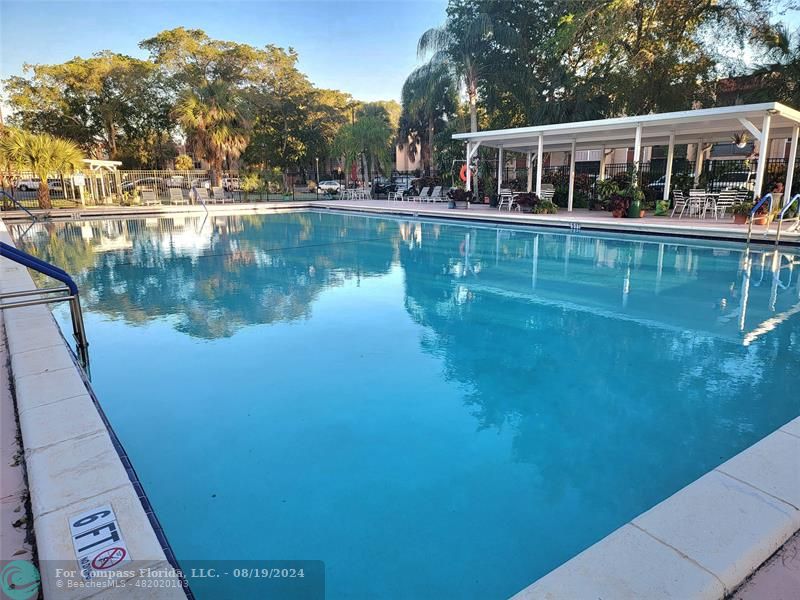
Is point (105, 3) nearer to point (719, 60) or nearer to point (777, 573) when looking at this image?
point (719, 60)

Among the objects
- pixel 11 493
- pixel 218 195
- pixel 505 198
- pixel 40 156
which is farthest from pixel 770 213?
pixel 40 156

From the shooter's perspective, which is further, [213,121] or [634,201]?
[213,121]

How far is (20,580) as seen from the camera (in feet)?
6.05

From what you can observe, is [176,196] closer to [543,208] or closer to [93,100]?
[93,100]

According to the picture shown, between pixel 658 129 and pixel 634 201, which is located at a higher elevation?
pixel 658 129

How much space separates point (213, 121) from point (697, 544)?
2814 centimetres

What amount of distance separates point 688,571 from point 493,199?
721 inches

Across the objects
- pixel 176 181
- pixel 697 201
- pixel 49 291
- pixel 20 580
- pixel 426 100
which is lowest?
pixel 20 580

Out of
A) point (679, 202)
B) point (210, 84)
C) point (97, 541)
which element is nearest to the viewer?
point (97, 541)

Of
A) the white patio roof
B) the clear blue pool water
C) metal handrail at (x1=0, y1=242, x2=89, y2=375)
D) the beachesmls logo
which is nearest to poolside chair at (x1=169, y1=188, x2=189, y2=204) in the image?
the white patio roof

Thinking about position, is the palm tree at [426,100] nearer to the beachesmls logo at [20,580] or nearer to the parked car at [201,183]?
the parked car at [201,183]

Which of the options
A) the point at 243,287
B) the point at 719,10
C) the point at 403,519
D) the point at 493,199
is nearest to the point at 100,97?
the point at 493,199

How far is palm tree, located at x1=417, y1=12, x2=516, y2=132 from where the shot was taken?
2114cm

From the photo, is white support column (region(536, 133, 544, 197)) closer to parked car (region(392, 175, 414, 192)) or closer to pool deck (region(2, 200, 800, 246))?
pool deck (region(2, 200, 800, 246))
